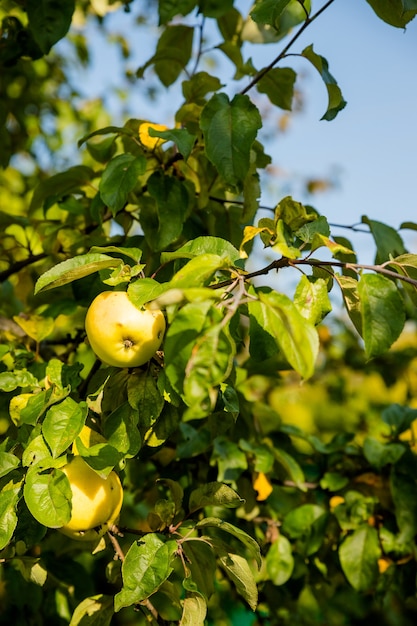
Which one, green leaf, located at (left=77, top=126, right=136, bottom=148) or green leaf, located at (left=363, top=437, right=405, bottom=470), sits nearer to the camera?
green leaf, located at (left=77, top=126, right=136, bottom=148)

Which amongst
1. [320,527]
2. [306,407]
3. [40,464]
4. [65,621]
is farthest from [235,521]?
[306,407]

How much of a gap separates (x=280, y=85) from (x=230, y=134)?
0.30 metres

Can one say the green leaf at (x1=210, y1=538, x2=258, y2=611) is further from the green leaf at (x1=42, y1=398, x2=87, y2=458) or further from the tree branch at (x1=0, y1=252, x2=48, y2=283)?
the tree branch at (x1=0, y1=252, x2=48, y2=283)

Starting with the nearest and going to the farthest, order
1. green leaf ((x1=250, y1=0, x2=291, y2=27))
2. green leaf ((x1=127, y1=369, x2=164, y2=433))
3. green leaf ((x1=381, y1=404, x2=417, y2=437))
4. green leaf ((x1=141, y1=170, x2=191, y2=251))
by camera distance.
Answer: green leaf ((x1=127, y1=369, x2=164, y2=433)), green leaf ((x1=250, y1=0, x2=291, y2=27)), green leaf ((x1=141, y1=170, x2=191, y2=251)), green leaf ((x1=381, y1=404, x2=417, y2=437))

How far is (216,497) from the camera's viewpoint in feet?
3.01

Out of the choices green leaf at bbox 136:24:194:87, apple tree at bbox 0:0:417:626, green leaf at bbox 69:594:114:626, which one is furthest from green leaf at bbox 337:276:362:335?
green leaf at bbox 136:24:194:87

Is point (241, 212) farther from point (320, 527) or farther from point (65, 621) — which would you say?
point (65, 621)

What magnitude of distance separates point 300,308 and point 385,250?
494 mm

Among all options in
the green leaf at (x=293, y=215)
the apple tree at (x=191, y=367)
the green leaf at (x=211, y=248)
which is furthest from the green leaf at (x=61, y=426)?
the green leaf at (x=293, y=215)

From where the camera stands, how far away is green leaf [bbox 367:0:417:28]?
98 cm

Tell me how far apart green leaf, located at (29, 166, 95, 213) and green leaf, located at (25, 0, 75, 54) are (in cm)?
3

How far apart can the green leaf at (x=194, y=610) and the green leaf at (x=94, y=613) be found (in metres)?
0.16

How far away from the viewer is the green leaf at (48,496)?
0.74m

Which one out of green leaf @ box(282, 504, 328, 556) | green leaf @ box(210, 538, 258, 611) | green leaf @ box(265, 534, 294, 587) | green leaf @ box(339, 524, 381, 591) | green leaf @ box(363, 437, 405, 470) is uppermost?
green leaf @ box(210, 538, 258, 611)
